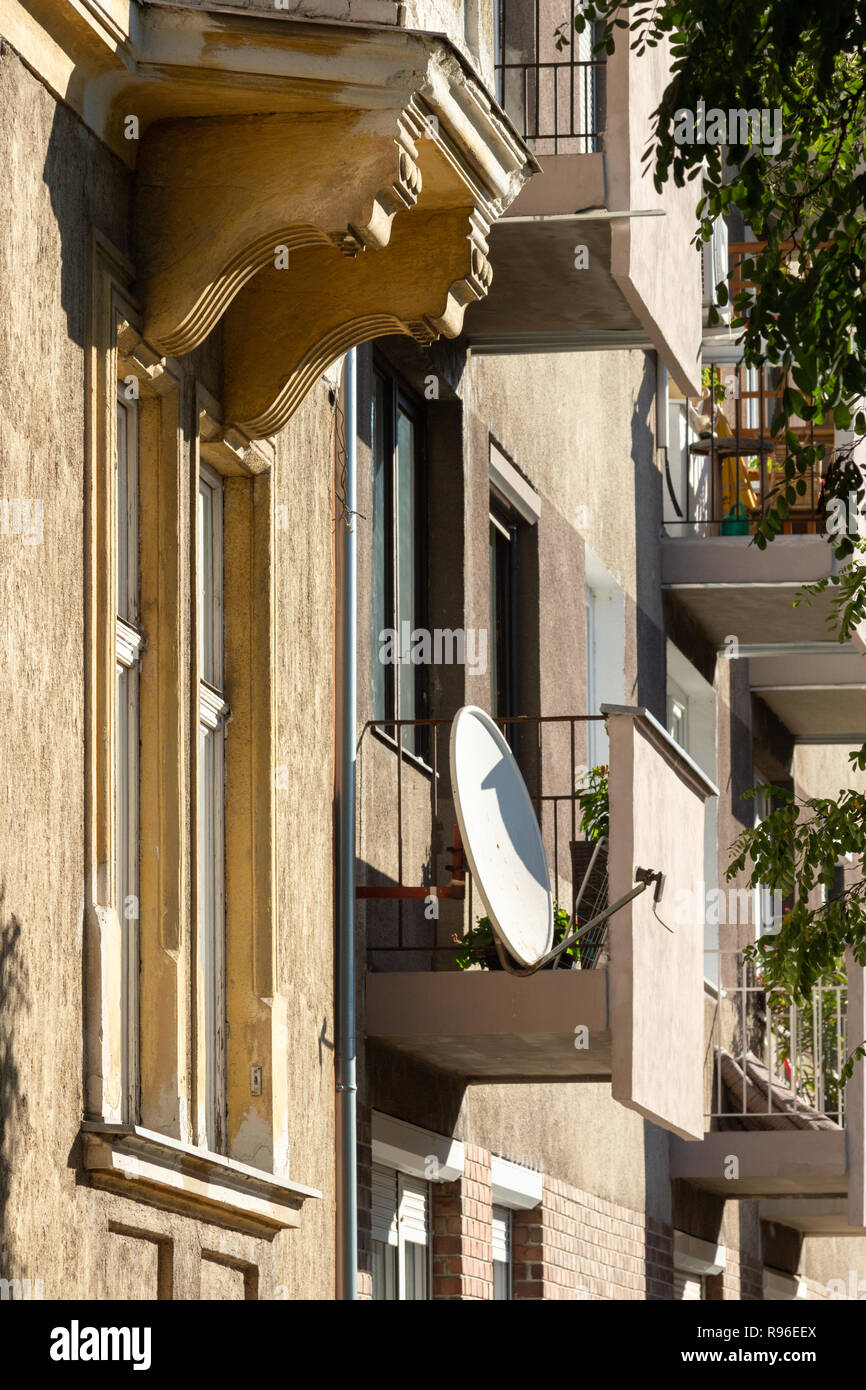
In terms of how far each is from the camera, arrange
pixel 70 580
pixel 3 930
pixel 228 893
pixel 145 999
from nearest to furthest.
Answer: pixel 3 930, pixel 70 580, pixel 145 999, pixel 228 893

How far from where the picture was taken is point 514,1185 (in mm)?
12148

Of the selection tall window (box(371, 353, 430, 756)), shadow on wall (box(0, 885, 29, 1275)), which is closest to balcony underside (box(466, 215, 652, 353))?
tall window (box(371, 353, 430, 756))

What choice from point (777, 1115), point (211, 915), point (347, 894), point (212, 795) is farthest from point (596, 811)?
point (777, 1115)

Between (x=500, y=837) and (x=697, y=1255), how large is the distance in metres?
8.48

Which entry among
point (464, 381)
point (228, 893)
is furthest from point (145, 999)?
point (464, 381)

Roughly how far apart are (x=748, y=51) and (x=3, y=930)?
3170 mm

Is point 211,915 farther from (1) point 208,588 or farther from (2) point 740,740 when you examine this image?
(2) point 740,740

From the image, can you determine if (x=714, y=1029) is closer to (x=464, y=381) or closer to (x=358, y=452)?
(x=464, y=381)

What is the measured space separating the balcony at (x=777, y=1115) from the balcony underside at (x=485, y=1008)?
3869 mm

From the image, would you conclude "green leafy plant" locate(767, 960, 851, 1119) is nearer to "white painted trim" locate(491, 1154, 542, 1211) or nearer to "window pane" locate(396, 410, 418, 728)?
"white painted trim" locate(491, 1154, 542, 1211)

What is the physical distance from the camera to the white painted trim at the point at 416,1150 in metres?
10.2

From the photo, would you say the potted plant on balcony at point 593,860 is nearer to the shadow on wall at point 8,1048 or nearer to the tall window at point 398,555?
the tall window at point 398,555

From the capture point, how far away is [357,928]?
10000 millimetres

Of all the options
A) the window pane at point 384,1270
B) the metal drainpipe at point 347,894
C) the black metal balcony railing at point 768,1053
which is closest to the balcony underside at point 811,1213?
the black metal balcony railing at point 768,1053
